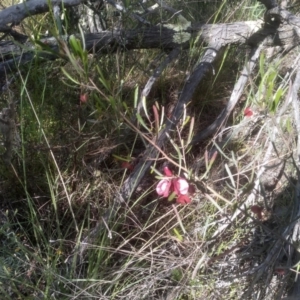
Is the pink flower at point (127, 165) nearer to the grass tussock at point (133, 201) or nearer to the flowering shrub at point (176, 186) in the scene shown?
the grass tussock at point (133, 201)

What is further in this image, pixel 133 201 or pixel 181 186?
pixel 133 201

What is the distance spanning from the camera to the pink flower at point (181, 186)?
1.49 metres

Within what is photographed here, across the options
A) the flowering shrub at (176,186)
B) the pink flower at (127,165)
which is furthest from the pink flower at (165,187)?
the pink flower at (127,165)

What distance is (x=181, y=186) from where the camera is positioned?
149 centimetres

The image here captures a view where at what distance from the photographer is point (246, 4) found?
289cm

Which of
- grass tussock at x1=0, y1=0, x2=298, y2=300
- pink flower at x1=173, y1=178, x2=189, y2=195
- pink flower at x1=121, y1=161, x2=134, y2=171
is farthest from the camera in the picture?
pink flower at x1=121, y1=161, x2=134, y2=171

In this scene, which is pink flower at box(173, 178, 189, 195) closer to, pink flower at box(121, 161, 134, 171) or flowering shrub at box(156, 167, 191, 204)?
flowering shrub at box(156, 167, 191, 204)

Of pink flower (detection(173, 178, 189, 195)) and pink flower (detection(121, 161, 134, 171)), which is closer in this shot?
pink flower (detection(173, 178, 189, 195))

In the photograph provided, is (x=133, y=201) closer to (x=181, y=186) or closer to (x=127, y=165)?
(x=127, y=165)

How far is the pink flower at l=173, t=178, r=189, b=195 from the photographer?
1487 millimetres

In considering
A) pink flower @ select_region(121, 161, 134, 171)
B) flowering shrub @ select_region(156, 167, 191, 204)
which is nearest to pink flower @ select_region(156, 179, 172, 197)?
→ flowering shrub @ select_region(156, 167, 191, 204)

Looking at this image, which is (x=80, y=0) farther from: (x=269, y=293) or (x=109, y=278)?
(x=269, y=293)

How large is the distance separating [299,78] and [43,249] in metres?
1.10

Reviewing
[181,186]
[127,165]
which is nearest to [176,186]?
[181,186]
